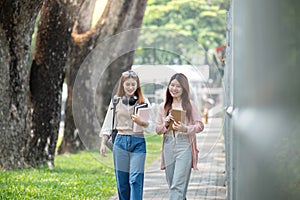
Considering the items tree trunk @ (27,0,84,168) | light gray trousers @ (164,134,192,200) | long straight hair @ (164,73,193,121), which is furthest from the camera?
tree trunk @ (27,0,84,168)

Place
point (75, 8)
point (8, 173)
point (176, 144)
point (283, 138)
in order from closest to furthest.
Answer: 1. point (283, 138)
2. point (176, 144)
3. point (8, 173)
4. point (75, 8)

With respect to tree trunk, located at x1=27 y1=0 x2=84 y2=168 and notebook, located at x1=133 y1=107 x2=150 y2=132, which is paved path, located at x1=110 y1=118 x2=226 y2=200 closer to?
notebook, located at x1=133 y1=107 x2=150 y2=132

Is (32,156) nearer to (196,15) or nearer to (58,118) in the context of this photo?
(58,118)

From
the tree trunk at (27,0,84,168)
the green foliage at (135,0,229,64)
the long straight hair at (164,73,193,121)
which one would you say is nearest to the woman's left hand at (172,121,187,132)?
the long straight hair at (164,73,193,121)

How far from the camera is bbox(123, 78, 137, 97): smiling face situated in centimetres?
891

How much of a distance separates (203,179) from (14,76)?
3778 millimetres

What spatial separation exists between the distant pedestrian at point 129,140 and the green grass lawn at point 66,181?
3.61 feet

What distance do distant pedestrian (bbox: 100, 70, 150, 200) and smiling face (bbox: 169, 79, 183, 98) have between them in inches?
13.1

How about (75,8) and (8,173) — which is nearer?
(8,173)

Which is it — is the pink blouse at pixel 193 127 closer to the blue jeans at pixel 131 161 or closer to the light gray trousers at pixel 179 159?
the light gray trousers at pixel 179 159

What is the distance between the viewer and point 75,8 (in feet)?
53.3

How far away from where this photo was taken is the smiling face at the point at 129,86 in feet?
29.2

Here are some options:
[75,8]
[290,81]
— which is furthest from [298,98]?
[75,8]

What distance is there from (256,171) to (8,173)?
10.7 m
